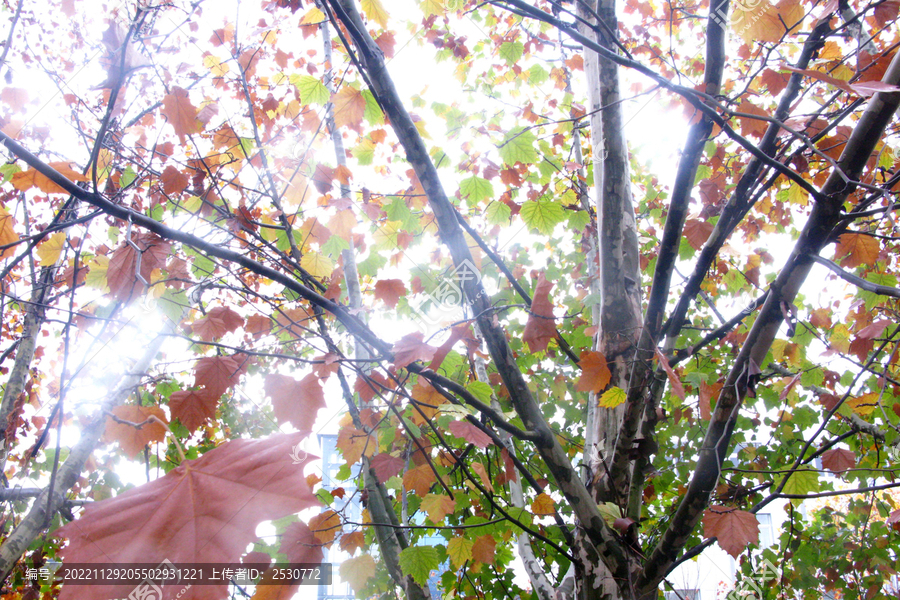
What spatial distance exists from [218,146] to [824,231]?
112 inches

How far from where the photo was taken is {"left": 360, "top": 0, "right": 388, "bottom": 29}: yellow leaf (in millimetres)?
1813

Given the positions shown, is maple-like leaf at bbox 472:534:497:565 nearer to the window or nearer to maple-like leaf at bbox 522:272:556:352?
the window

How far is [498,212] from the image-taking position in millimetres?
2781

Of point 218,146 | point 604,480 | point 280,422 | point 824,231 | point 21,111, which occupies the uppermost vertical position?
point 21,111

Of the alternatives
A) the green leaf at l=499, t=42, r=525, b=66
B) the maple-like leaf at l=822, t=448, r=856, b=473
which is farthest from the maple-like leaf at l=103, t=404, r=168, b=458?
the green leaf at l=499, t=42, r=525, b=66

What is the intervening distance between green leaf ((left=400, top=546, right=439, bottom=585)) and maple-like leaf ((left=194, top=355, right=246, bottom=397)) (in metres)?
1.02

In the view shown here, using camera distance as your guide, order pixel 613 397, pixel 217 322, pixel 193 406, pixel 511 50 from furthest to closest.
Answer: pixel 511 50, pixel 217 322, pixel 613 397, pixel 193 406

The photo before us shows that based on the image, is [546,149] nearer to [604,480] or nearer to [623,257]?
[623,257]

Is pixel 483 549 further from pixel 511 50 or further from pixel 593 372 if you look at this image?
pixel 511 50

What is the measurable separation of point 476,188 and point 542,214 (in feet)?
1.48

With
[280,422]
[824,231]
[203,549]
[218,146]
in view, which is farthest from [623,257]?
[218,146]

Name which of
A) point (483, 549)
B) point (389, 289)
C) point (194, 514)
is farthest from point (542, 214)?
point (194, 514)

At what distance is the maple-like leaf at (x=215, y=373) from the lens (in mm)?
1343

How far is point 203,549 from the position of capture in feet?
1.86
